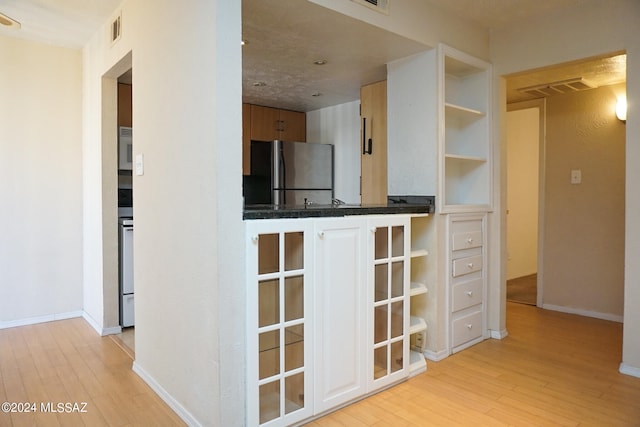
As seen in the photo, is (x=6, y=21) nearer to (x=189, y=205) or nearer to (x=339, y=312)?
(x=189, y=205)

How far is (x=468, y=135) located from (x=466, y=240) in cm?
84

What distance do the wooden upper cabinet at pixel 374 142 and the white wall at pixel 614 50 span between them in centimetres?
100

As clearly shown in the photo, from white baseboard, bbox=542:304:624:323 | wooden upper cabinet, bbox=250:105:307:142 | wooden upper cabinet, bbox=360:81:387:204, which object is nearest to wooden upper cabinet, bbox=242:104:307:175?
wooden upper cabinet, bbox=250:105:307:142

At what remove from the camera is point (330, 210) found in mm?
1979

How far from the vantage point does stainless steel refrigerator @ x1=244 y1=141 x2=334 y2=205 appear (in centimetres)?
441

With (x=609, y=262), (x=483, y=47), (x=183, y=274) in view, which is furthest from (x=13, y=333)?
(x=609, y=262)

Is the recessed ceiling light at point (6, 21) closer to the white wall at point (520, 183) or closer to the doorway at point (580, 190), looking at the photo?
the doorway at point (580, 190)

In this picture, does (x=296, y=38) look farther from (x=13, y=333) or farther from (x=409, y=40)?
(x=13, y=333)

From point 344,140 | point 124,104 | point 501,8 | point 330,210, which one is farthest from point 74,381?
point 501,8

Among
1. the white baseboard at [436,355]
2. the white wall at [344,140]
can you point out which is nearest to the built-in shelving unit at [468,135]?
the white baseboard at [436,355]

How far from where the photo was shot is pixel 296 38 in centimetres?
249

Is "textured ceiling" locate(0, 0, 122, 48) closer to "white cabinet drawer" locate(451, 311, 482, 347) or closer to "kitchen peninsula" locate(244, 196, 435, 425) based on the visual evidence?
"kitchen peninsula" locate(244, 196, 435, 425)

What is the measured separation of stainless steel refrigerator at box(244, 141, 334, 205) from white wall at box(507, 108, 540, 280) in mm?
2617

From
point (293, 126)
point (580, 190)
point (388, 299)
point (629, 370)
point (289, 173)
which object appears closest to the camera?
point (388, 299)
